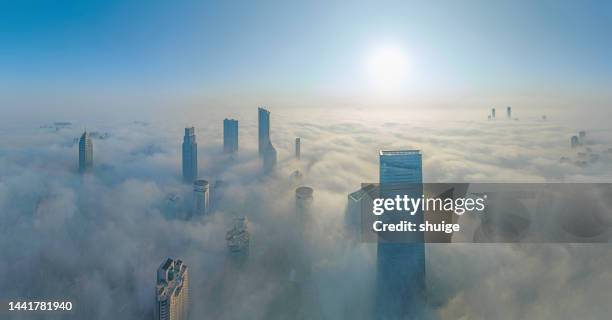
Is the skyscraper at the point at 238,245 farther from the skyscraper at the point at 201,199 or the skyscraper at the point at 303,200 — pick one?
the skyscraper at the point at 201,199

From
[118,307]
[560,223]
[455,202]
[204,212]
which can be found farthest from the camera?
[204,212]

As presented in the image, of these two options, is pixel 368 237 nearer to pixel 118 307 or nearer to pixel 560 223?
pixel 560 223

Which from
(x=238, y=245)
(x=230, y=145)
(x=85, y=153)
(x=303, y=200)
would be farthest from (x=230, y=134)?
(x=238, y=245)

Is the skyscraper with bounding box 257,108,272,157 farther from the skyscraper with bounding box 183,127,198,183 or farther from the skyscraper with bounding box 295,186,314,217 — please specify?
the skyscraper with bounding box 295,186,314,217

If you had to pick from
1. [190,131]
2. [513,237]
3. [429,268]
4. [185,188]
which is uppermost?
[190,131]

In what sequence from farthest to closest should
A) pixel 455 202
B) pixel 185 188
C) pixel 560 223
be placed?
pixel 185 188 → pixel 560 223 → pixel 455 202

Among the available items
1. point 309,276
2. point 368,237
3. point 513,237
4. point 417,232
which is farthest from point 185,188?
point 513,237
